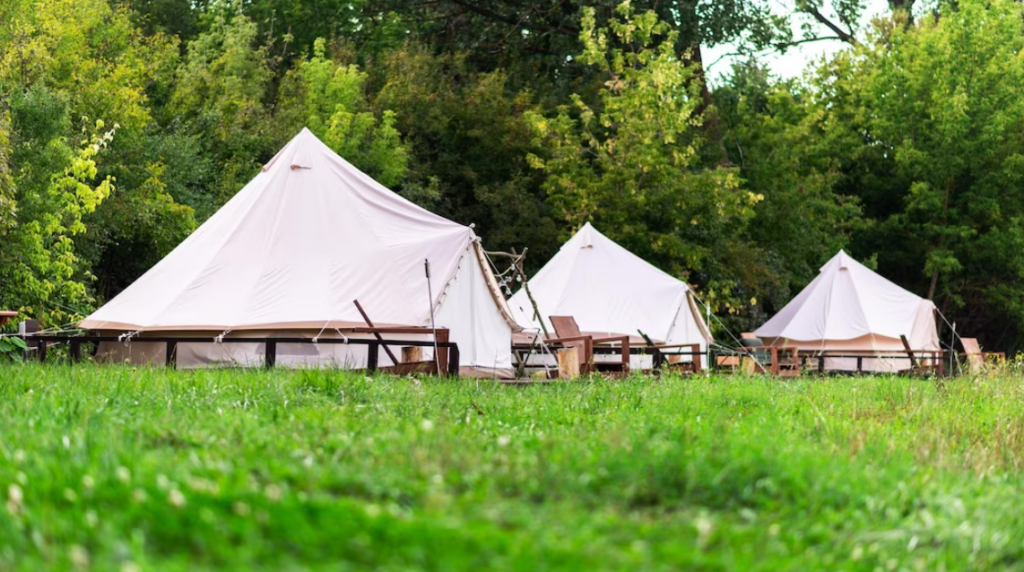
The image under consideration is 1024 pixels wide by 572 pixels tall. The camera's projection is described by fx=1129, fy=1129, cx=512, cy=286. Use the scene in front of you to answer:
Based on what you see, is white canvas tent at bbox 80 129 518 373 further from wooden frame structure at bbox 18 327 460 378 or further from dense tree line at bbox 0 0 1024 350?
dense tree line at bbox 0 0 1024 350

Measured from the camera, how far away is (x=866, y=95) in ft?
117

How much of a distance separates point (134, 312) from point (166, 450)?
10.9m

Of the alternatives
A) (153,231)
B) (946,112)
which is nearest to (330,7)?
(153,231)

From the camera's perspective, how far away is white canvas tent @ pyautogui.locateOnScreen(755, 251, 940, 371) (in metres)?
28.2

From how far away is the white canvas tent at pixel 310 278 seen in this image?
14.4 m

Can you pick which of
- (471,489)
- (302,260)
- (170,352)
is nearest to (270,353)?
(170,352)

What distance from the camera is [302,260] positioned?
15.0 meters

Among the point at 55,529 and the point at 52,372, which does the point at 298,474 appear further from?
the point at 52,372

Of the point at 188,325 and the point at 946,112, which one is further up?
the point at 946,112

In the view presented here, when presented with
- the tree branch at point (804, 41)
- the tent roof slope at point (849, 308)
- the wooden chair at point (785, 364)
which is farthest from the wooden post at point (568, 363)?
the tree branch at point (804, 41)

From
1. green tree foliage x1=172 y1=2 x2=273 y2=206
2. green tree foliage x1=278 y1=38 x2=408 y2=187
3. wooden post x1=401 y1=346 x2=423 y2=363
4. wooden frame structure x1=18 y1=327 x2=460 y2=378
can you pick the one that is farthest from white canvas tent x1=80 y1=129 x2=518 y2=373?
green tree foliage x1=278 y1=38 x2=408 y2=187

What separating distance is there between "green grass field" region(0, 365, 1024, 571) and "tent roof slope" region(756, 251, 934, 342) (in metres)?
21.6

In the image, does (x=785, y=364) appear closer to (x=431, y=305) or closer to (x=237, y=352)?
(x=431, y=305)

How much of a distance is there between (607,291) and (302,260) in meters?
8.87
